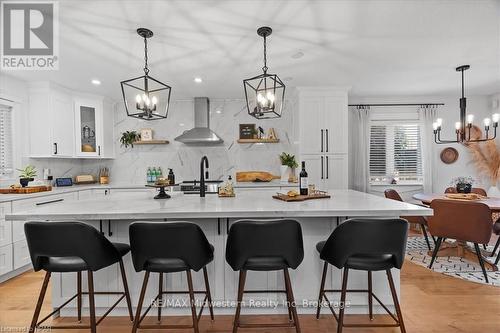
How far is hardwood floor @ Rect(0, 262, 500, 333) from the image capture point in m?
1.98

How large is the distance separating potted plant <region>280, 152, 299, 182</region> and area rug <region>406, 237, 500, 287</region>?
2077 millimetres

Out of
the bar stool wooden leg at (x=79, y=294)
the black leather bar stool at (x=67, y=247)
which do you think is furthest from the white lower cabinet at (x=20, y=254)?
the black leather bar stool at (x=67, y=247)

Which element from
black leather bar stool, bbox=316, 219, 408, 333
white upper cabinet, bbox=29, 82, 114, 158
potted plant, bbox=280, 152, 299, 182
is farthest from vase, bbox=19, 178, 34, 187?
black leather bar stool, bbox=316, 219, 408, 333

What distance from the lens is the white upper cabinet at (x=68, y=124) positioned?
3.81 m

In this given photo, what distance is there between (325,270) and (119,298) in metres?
1.69

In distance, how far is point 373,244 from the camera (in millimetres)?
1591

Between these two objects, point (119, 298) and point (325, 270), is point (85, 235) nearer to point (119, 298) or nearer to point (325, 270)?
point (119, 298)

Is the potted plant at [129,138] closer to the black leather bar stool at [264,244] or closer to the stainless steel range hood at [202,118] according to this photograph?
the stainless steel range hood at [202,118]

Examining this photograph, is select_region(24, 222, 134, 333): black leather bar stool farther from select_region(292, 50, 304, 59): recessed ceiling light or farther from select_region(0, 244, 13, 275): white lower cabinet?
select_region(292, 50, 304, 59): recessed ceiling light

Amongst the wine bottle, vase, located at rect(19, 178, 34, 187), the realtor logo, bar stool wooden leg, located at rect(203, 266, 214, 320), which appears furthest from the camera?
vase, located at rect(19, 178, 34, 187)

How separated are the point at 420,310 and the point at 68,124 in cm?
522

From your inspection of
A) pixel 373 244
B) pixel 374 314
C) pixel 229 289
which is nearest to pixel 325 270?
pixel 373 244

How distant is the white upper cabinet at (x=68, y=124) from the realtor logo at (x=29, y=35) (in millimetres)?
699

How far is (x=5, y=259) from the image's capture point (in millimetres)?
2836
